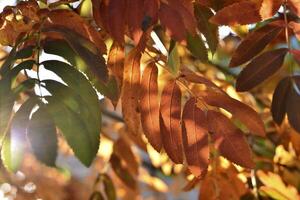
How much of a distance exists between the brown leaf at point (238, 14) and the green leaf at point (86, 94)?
18 cm

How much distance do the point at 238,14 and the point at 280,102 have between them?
0.21 metres

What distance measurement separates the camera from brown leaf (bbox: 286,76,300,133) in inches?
34.2

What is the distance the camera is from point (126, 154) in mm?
1316

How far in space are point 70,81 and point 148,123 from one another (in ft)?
0.44

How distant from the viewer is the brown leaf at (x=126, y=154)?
1.29m

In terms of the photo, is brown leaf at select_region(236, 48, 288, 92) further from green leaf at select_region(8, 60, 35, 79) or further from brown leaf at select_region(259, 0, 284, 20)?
green leaf at select_region(8, 60, 35, 79)

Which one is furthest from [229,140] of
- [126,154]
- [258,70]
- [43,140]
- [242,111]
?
[126,154]

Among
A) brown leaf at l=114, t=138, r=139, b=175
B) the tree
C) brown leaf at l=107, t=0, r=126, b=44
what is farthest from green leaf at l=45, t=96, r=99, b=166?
brown leaf at l=114, t=138, r=139, b=175

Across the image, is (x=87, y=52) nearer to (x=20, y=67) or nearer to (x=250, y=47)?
(x=20, y=67)

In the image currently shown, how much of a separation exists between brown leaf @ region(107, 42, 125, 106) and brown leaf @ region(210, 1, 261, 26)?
0.15 m

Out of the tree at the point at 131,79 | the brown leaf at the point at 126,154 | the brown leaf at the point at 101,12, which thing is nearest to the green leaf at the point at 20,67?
the tree at the point at 131,79

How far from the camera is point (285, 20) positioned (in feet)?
2.81

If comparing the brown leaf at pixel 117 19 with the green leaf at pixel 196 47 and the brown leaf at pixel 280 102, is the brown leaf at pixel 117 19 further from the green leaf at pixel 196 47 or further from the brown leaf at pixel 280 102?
the brown leaf at pixel 280 102

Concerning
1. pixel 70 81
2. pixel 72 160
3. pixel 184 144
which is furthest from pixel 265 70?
pixel 72 160
